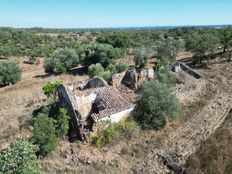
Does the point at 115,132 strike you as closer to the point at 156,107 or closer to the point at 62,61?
the point at 156,107

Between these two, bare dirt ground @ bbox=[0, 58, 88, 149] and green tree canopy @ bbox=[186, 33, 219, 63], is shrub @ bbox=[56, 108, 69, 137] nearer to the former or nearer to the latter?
bare dirt ground @ bbox=[0, 58, 88, 149]

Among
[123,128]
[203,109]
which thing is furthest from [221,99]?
[123,128]

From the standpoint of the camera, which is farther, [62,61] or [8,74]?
[62,61]

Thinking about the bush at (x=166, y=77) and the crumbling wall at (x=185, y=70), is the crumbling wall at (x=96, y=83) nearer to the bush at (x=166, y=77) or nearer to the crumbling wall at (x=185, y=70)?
the bush at (x=166, y=77)

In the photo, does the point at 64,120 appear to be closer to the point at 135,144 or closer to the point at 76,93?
the point at 76,93

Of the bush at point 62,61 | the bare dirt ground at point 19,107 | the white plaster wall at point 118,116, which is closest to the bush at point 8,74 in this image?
the bare dirt ground at point 19,107

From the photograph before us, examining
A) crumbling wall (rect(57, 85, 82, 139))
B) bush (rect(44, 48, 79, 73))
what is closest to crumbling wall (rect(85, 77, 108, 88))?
crumbling wall (rect(57, 85, 82, 139))

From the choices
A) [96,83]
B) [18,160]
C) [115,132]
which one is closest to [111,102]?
[115,132]
